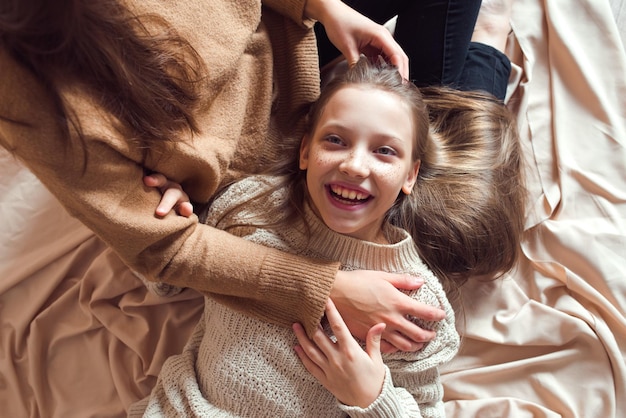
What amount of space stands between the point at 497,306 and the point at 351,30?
2.20ft

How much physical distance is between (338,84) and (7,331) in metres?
0.91

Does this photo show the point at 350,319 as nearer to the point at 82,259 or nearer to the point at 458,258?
the point at 458,258

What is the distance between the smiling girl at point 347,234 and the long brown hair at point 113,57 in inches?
10.1

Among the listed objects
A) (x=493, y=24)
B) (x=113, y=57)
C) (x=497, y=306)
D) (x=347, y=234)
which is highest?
(x=113, y=57)

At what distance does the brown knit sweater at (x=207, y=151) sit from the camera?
0.79 metres

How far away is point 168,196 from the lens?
0.97 metres

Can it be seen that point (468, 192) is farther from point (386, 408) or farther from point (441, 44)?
point (386, 408)

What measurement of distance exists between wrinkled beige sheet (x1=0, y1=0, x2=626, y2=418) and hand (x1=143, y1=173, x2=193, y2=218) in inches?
12.9

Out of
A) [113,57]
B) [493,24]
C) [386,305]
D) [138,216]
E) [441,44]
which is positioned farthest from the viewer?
[493,24]

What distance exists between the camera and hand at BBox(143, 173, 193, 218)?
3.09 ft

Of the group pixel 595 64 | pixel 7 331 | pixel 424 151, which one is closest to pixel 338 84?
pixel 424 151

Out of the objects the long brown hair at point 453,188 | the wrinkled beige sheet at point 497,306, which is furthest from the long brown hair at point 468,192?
the wrinkled beige sheet at point 497,306

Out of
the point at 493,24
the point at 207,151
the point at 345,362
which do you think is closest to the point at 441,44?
the point at 493,24

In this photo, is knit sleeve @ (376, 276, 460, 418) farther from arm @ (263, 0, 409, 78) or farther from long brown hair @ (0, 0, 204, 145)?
long brown hair @ (0, 0, 204, 145)
